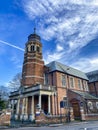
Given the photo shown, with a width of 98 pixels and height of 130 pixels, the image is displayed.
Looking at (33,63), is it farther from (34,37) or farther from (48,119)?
(48,119)

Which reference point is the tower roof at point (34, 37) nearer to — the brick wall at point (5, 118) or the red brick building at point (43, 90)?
the red brick building at point (43, 90)

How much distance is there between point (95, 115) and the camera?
25.5 metres

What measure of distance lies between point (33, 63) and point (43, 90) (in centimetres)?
777

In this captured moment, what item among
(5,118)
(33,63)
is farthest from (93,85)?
(5,118)

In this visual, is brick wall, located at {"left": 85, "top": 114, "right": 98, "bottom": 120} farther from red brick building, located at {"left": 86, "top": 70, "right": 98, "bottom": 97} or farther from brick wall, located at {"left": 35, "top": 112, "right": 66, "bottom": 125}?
red brick building, located at {"left": 86, "top": 70, "right": 98, "bottom": 97}

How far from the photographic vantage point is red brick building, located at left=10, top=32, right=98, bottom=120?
24422 mm

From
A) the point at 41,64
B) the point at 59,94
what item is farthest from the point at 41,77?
the point at 59,94

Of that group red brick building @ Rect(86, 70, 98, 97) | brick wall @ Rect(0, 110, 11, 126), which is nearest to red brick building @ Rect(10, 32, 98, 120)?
red brick building @ Rect(86, 70, 98, 97)

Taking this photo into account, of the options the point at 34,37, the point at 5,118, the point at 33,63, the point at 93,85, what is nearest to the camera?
the point at 5,118

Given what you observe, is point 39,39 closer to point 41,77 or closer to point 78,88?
point 41,77

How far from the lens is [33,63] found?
29.2 m

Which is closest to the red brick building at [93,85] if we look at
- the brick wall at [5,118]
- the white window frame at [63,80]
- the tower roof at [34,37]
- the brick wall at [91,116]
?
the brick wall at [91,116]

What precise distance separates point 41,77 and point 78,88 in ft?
32.4

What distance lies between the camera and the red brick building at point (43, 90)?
24422mm
